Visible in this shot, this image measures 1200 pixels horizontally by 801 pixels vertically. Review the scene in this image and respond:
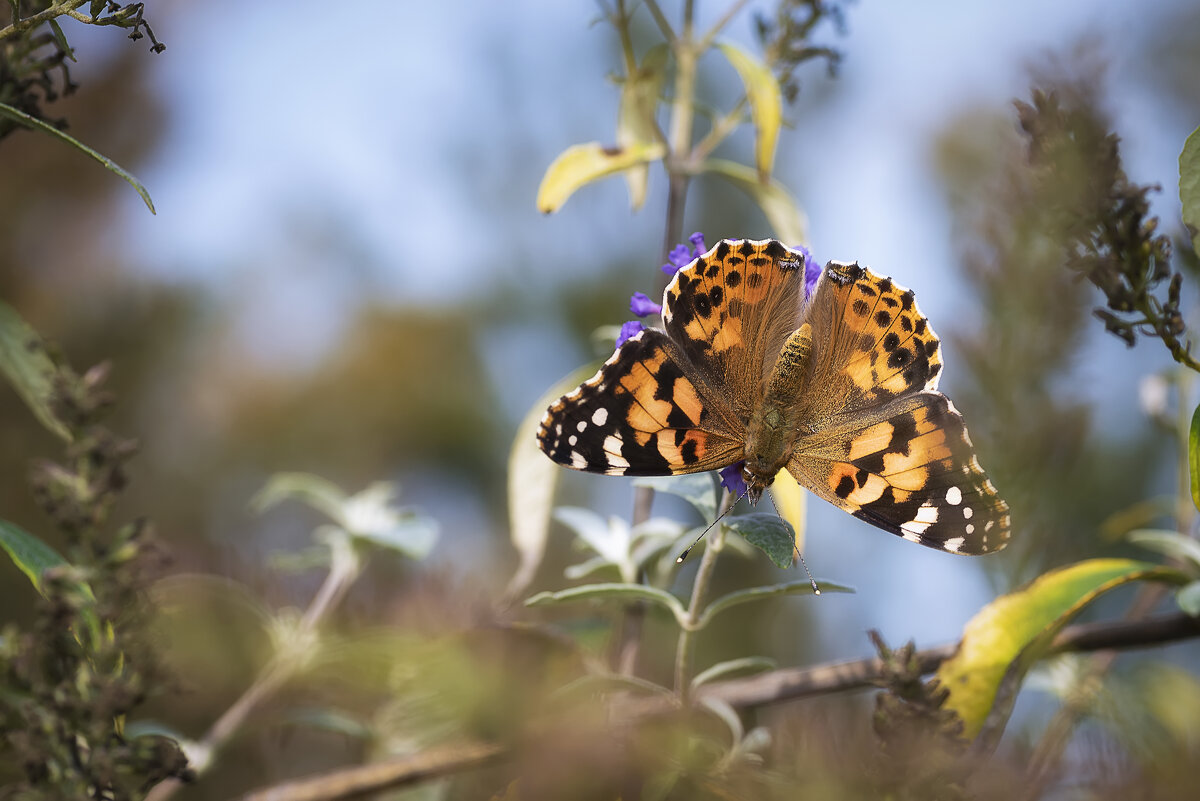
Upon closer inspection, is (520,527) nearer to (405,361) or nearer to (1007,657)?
(1007,657)

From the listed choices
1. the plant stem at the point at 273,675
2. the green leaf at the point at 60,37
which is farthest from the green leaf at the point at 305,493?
the green leaf at the point at 60,37

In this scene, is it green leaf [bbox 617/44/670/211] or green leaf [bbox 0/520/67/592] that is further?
green leaf [bbox 617/44/670/211]

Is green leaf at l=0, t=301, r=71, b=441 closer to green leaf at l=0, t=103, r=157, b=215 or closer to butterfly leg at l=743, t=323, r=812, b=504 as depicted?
green leaf at l=0, t=103, r=157, b=215

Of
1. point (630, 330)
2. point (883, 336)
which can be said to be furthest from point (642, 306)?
point (883, 336)

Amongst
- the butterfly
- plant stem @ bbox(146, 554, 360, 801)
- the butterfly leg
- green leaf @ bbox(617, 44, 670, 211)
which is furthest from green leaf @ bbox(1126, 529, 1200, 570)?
plant stem @ bbox(146, 554, 360, 801)

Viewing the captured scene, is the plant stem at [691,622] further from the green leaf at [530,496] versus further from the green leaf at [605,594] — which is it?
the green leaf at [530,496]

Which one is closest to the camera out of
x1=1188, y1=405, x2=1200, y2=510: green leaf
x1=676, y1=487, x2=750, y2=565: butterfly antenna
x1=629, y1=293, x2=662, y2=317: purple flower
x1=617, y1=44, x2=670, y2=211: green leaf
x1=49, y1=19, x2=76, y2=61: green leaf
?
x1=49, y1=19, x2=76, y2=61: green leaf
